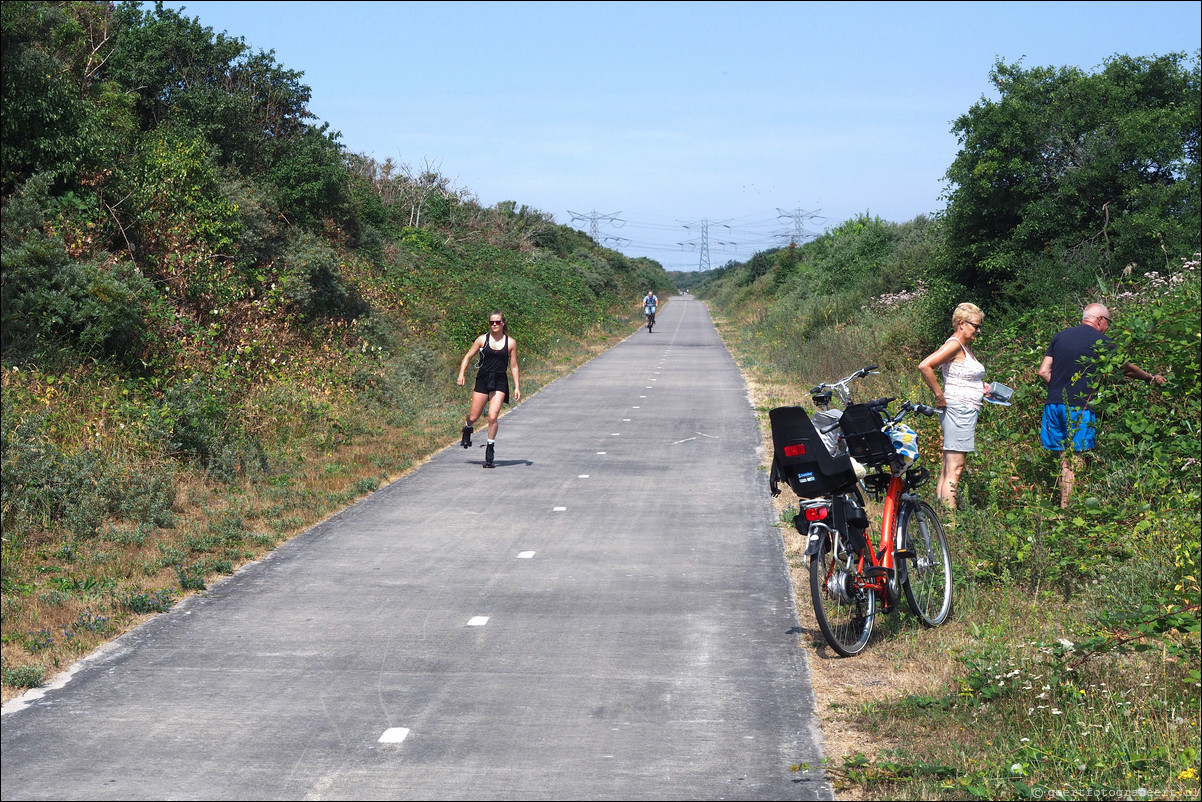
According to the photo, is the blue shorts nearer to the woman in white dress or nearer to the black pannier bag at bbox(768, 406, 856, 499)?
the woman in white dress

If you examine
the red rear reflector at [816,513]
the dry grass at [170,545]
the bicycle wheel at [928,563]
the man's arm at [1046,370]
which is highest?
the man's arm at [1046,370]

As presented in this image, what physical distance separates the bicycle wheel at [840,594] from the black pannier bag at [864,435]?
51 centimetres

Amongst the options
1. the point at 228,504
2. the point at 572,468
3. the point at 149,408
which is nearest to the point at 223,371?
the point at 149,408

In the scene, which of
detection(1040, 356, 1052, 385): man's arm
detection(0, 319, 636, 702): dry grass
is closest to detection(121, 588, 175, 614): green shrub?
detection(0, 319, 636, 702): dry grass

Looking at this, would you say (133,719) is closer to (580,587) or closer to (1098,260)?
(580,587)

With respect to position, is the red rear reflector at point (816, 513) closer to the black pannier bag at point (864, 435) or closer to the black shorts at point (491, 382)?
the black pannier bag at point (864, 435)

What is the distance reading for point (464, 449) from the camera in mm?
15148

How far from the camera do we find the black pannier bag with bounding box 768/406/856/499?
6.58 m

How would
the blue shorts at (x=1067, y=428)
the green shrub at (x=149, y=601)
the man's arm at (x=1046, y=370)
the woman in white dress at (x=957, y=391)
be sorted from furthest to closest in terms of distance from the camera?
the woman in white dress at (x=957, y=391), the man's arm at (x=1046, y=370), the blue shorts at (x=1067, y=428), the green shrub at (x=149, y=601)

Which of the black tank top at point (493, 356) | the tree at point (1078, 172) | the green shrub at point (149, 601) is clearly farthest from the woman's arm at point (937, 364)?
the tree at point (1078, 172)

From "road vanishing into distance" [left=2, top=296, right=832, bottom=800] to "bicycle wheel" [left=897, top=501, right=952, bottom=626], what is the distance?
0.83m

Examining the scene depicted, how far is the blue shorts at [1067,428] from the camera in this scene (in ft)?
27.1

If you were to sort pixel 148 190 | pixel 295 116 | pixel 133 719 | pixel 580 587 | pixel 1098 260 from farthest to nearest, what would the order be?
pixel 295 116
pixel 1098 260
pixel 148 190
pixel 580 587
pixel 133 719

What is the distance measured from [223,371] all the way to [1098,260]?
1262cm
